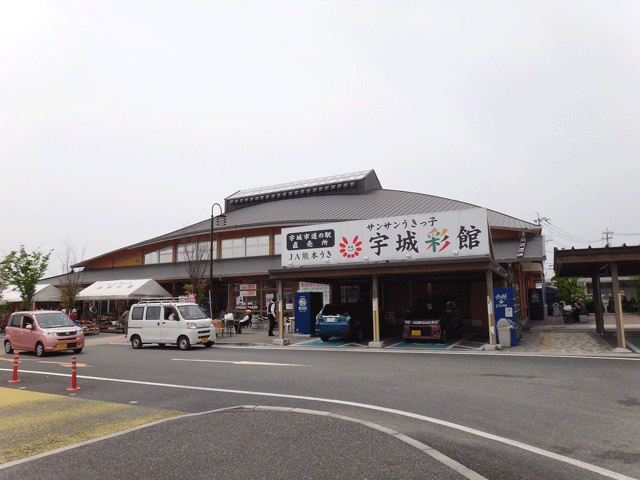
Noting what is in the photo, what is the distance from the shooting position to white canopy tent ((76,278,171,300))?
30.5 m

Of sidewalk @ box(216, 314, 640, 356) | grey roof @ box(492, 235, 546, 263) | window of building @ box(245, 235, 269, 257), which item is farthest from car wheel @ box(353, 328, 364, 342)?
window of building @ box(245, 235, 269, 257)

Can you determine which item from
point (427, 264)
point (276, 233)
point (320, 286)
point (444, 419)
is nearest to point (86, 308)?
point (276, 233)

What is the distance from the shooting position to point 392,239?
19234 mm

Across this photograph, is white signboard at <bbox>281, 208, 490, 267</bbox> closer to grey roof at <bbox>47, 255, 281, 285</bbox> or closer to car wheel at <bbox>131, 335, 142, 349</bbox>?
car wheel at <bbox>131, 335, 142, 349</bbox>

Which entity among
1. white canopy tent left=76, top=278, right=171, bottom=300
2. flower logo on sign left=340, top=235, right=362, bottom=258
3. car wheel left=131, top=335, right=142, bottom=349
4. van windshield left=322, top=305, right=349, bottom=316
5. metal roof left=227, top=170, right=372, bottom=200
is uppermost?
metal roof left=227, top=170, right=372, bottom=200

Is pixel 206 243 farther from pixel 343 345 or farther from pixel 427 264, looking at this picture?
pixel 427 264

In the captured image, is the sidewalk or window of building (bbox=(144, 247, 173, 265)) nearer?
the sidewalk

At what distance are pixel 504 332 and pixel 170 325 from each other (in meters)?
13.5

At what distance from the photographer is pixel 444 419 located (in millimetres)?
6949

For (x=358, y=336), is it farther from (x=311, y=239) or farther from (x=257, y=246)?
(x=257, y=246)

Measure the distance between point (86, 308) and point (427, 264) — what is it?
3368 cm

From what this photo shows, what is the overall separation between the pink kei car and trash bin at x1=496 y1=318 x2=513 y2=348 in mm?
16388

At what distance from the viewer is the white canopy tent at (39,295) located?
38031 mm

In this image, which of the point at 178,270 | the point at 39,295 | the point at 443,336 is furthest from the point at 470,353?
the point at 39,295
